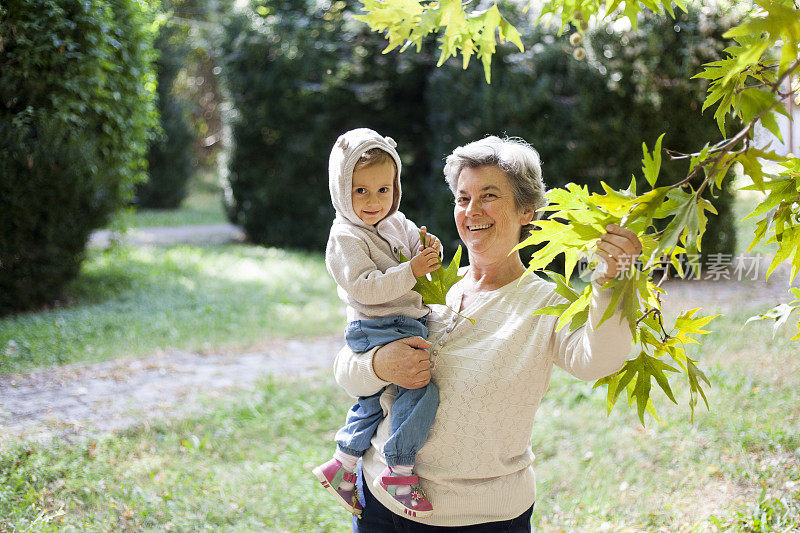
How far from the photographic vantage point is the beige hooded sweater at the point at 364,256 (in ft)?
6.87

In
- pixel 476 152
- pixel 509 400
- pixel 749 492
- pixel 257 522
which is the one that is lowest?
pixel 257 522

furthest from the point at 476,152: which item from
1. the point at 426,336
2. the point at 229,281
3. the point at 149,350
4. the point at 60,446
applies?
the point at 229,281

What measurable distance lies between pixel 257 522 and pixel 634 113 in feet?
19.7

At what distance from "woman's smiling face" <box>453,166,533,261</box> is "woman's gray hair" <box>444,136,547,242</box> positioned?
18 mm

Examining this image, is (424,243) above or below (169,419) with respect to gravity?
above

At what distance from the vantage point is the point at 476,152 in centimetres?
220

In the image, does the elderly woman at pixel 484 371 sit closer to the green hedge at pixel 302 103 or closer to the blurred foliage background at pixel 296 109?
the blurred foliage background at pixel 296 109

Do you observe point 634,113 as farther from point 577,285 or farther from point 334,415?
point 334,415

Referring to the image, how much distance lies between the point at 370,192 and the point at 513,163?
17.4 inches

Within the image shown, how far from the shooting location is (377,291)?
82.4 inches

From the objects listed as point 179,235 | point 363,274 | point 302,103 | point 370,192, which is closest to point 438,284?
point 363,274

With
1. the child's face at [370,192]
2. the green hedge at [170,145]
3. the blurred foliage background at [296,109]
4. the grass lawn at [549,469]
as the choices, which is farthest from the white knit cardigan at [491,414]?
the green hedge at [170,145]

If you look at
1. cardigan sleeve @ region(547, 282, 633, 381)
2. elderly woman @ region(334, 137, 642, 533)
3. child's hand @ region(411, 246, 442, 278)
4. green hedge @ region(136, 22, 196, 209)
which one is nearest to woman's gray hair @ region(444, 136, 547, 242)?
elderly woman @ region(334, 137, 642, 533)

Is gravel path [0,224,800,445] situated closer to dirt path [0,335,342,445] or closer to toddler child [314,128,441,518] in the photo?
dirt path [0,335,342,445]
